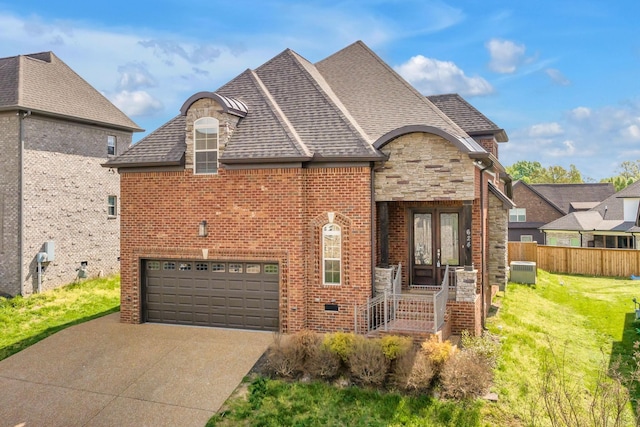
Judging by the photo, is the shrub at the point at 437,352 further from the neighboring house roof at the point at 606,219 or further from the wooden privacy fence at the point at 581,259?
the neighboring house roof at the point at 606,219

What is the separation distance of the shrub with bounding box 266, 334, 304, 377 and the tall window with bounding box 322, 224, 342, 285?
2.47 metres

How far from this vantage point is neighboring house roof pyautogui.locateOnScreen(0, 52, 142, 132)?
19.2 metres

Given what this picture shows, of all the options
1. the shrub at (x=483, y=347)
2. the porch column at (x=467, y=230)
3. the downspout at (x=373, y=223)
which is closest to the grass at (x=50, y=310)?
the downspout at (x=373, y=223)

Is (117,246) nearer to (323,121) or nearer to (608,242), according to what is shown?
(323,121)

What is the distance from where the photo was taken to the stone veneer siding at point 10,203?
18.4m

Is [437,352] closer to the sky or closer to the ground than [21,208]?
closer to the ground

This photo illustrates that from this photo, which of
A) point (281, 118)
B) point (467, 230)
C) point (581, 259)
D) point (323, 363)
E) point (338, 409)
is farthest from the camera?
point (581, 259)

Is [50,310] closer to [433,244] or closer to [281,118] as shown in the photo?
[281,118]

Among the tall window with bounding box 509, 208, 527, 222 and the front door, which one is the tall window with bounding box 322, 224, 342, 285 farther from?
the tall window with bounding box 509, 208, 527, 222

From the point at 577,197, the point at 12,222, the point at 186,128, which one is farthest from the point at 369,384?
the point at 577,197

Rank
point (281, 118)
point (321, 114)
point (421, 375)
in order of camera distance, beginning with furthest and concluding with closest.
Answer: point (321, 114) → point (281, 118) → point (421, 375)

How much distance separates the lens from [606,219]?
3378 centimetres

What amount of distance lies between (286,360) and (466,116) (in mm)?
12213

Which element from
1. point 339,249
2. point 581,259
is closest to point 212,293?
point 339,249
